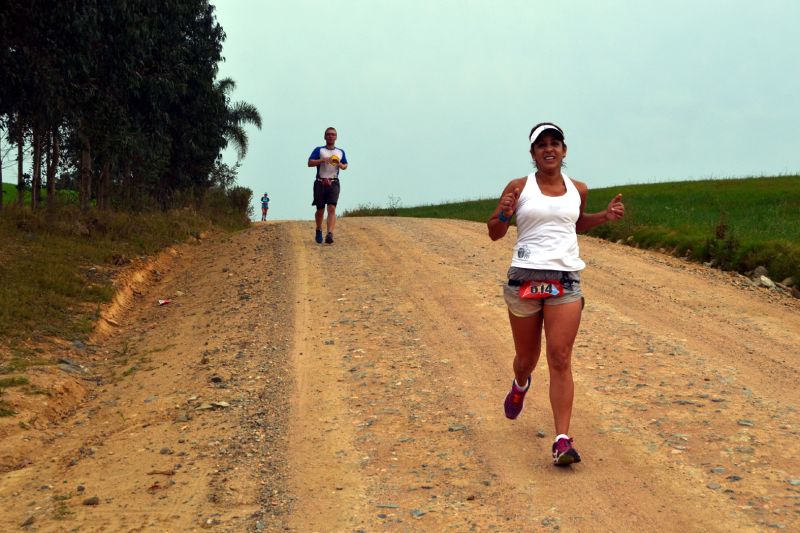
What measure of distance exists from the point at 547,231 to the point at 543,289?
376 millimetres

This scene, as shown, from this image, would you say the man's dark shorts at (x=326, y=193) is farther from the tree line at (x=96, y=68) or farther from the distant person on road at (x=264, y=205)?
the distant person on road at (x=264, y=205)

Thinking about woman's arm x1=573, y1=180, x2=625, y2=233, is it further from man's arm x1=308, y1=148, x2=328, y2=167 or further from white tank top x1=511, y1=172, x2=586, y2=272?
man's arm x1=308, y1=148, x2=328, y2=167

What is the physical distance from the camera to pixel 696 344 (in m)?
8.71

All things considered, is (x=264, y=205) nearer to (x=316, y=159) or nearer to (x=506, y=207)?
(x=316, y=159)

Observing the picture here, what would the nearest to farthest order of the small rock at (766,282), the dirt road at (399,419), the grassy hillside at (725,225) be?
the dirt road at (399,419)
the small rock at (766,282)
the grassy hillside at (725,225)

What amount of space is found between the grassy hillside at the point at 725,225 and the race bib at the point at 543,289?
9.52 metres

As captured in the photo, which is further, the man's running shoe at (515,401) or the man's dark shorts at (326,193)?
the man's dark shorts at (326,193)

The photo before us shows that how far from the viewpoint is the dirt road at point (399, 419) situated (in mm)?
4855

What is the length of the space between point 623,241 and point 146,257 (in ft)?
32.7

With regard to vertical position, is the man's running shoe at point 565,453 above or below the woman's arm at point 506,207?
below

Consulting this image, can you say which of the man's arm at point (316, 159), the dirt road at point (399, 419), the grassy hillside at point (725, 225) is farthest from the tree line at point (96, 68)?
the grassy hillside at point (725, 225)

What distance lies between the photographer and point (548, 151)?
551 cm

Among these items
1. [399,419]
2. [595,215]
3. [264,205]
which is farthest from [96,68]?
[264,205]

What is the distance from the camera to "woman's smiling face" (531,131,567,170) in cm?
550
